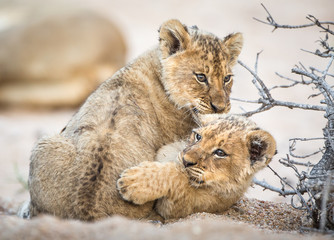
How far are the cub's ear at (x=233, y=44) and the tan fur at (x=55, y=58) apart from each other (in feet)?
19.8

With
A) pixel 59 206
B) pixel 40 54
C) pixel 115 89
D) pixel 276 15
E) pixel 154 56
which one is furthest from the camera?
pixel 276 15

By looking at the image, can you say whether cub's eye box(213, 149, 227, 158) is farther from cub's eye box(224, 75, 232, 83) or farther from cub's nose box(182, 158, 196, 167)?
cub's eye box(224, 75, 232, 83)

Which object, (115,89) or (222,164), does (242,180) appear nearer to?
(222,164)

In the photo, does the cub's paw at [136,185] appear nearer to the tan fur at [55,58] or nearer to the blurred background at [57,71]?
the blurred background at [57,71]

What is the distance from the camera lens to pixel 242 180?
4.02 metres

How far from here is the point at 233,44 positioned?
5.05 m

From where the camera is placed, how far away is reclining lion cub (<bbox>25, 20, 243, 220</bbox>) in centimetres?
369

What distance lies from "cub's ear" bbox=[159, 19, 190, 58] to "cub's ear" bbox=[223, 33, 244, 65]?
0.50m

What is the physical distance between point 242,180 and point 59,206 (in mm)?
1584

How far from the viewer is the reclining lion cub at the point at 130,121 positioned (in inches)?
145

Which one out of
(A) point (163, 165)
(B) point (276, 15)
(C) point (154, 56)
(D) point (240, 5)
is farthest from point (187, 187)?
(D) point (240, 5)

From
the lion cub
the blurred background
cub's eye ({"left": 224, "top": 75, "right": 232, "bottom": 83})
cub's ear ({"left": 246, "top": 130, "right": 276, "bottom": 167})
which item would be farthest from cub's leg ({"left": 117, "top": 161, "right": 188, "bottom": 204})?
the blurred background

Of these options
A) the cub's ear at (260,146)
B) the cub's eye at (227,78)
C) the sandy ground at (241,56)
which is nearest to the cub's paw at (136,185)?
the cub's ear at (260,146)

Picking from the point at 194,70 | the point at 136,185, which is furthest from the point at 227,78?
the point at 136,185
